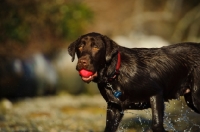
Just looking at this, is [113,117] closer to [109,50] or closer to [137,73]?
[137,73]

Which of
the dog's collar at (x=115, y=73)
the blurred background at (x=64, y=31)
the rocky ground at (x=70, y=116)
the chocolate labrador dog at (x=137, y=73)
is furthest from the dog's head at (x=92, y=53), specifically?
the blurred background at (x=64, y=31)

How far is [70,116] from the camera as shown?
12.2m

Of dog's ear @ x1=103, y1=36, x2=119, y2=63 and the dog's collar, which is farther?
the dog's collar

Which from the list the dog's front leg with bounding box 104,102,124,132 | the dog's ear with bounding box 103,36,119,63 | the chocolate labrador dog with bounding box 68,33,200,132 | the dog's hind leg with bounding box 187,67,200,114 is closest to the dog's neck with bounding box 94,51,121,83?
the chocolate labrador dog with bounding box 68,33,200,132

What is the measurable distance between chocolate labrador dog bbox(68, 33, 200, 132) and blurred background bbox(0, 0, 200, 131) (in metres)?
7.99

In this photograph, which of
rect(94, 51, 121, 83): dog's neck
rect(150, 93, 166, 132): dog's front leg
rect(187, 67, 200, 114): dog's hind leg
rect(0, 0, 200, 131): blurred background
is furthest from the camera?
rect(0, 0, 200, 131): blurred background

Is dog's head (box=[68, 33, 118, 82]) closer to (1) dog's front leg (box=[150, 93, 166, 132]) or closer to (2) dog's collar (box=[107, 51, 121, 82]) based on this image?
(2) dog's collar (box=[107, 51, 121, 82])

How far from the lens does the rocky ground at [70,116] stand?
9.33m

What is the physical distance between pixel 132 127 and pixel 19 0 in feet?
27.8

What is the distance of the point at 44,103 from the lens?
14.7m

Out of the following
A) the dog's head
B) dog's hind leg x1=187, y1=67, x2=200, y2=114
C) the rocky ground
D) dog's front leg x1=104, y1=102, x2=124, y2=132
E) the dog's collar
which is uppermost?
the dog's head

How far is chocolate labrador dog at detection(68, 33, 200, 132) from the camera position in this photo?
616 centimetres

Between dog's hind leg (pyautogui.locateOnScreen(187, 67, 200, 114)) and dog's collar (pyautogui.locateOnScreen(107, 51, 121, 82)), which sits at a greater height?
dog's collar (pyautogui.locateOnScreen(107, 51, 121, 82))

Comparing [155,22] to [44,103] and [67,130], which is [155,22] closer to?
[44,103]
